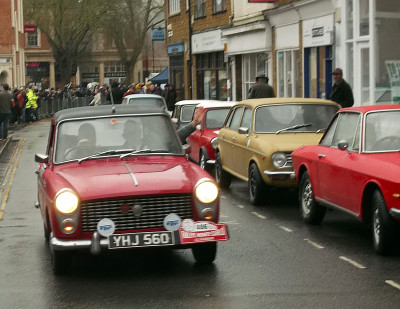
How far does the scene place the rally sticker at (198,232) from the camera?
8.55 m

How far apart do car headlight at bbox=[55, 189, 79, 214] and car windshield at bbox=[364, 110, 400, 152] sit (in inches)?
136

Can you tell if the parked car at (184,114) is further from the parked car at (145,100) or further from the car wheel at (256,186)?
the car wheel at (256,186)

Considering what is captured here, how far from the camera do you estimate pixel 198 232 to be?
338 inches

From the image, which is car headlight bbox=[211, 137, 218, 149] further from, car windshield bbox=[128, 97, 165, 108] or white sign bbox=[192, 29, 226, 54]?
white sign bbox=[192, 29, 226, 54]

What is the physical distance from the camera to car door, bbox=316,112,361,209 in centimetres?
1046

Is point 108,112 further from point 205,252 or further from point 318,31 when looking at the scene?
point 318,31

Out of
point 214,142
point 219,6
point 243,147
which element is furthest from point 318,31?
point 219,6

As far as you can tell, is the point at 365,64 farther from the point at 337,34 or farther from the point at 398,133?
the point at 398,133

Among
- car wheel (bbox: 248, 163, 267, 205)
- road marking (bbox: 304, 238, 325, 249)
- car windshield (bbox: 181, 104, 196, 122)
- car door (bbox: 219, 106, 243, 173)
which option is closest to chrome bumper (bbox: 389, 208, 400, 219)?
road marking (bbox: 304, 238, 325, 249)

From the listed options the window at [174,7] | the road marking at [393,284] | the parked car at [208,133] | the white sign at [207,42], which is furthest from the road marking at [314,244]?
the window at [174,7]

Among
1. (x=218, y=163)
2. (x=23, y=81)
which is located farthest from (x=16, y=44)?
Answer: (x=218, y=163)

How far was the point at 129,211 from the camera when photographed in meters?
8.59

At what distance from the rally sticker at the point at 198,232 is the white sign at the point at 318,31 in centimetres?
1668

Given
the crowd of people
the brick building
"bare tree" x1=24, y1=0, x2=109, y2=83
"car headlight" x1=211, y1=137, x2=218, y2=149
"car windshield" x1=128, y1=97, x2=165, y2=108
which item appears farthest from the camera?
"bare tree" x1=24, y1=0, x2=109, y2=83
